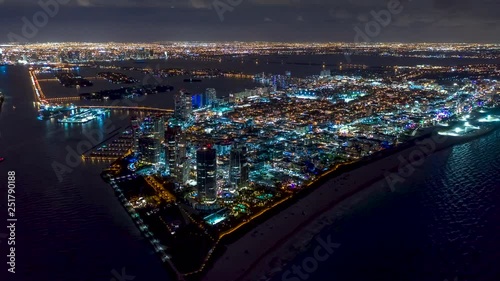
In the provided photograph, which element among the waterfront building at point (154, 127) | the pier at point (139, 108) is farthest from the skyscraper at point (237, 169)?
the pier at point (139, 108)

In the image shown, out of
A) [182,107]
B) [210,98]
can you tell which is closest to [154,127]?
[182,107]

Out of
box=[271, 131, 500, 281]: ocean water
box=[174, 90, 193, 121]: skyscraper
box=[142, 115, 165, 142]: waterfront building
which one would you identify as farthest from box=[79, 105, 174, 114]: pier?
box=[271, 131, 500, 281]: ocean water

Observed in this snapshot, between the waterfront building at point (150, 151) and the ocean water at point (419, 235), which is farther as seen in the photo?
the waterfront building at point (150, 151)

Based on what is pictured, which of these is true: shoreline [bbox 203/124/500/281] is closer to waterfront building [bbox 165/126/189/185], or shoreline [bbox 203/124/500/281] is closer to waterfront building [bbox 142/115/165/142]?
waterfront building [bbox 165/126/189/185]

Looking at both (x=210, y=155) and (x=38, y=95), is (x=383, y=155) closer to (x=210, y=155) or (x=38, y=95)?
(x=210, y=155)

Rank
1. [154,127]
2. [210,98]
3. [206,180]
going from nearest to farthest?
[206,180], [154,127], [210,98]

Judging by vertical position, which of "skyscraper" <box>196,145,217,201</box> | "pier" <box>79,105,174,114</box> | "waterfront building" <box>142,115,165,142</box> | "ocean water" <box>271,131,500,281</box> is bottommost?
"ocean water" <box>271,131,500,281</box>

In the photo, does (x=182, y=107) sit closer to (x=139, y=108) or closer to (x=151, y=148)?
(x=139, y=108)

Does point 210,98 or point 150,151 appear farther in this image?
point 210,98

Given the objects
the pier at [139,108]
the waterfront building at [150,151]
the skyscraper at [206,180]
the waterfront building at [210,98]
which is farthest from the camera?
the waterfront building at [210,98]

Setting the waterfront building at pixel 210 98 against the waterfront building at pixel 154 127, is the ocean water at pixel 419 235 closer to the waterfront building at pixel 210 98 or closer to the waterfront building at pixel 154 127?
the waterfront building at pixel 154 127
